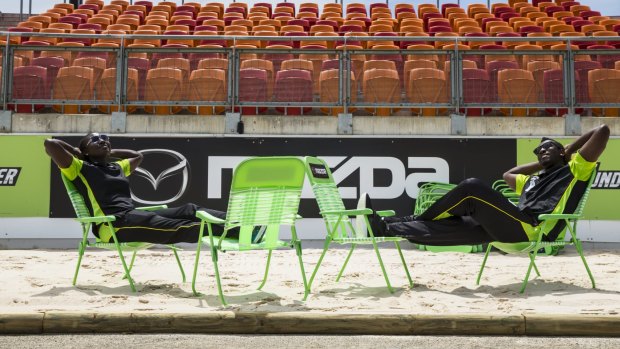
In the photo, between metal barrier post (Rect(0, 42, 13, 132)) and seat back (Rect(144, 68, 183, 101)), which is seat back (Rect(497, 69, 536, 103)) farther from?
metal barrier post (Rect(0, 42, 13, 132))

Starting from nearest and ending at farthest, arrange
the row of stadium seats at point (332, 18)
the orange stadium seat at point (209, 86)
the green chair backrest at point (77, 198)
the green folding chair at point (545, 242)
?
1. the green folding chair at point (545, 242)
2. the green chair backrest at point (77, 198)
3. the orange stadium seat at point (209, 86)
4. the row of stadium seats at point (332, 18)

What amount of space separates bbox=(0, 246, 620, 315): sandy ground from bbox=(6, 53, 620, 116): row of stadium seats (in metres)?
2.48

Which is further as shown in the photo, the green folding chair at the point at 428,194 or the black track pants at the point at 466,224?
the green folding chair at the point at 428,194

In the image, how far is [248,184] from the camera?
5430 mm

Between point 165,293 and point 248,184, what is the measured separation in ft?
3.81

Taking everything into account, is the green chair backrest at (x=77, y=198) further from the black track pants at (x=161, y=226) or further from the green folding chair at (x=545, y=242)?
the green folding chair at (x=545, y=242)

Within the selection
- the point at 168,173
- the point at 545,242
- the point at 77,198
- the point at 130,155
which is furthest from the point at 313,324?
the point at 168,173

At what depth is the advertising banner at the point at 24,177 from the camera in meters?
9.26

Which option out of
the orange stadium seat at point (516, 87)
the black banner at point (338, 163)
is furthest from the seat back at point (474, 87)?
the black banner at point (338, 163)

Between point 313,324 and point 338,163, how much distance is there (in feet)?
17.5

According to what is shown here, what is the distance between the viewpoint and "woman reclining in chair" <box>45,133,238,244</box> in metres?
5.73

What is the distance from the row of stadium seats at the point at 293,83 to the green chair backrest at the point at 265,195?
456 cm

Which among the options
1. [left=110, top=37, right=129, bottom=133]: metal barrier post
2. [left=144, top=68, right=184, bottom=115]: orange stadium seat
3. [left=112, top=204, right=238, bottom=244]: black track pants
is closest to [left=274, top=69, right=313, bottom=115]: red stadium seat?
[left=144, top=68, right=184, bottom=115]: orange stadium seat

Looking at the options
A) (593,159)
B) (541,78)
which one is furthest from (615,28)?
(593,159)
